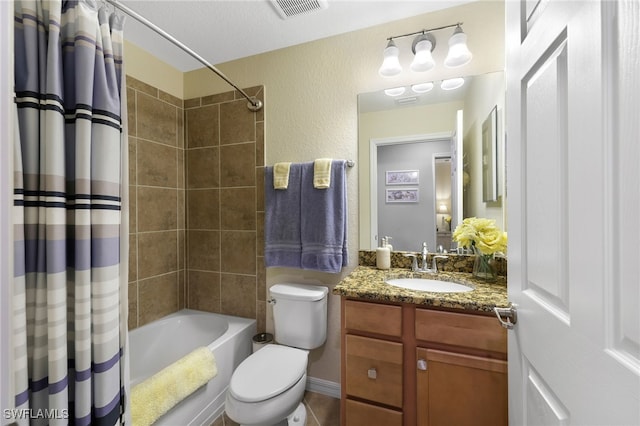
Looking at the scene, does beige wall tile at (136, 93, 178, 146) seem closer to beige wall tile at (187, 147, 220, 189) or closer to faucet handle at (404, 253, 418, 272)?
beige wall tile at (187, 147, 220, 189)

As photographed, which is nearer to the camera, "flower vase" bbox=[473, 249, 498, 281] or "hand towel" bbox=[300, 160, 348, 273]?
"flower vase" bbox=[473, 249, 498, 281]

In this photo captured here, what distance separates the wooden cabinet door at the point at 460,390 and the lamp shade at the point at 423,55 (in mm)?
1477

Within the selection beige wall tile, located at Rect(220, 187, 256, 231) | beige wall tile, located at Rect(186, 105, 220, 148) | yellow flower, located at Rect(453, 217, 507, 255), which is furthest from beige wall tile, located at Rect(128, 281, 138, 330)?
yellow flower, located at Rect(453, 217, 507, 255)

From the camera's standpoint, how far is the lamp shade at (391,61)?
5.15 ft

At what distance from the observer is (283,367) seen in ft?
4.65

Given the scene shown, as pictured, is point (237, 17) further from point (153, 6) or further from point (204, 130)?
point (204, 130)

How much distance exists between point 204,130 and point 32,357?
1859 millimetres

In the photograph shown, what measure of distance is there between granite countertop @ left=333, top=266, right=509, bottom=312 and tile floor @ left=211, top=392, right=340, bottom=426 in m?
0.91

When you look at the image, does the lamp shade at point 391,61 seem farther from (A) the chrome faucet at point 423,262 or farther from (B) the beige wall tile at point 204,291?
(B) the beige wall tile at point 204,291

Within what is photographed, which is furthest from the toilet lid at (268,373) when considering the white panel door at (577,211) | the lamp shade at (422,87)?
the lamp shade at (422,87)

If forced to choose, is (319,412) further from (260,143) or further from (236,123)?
(236,123)

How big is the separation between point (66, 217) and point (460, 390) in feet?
4.85

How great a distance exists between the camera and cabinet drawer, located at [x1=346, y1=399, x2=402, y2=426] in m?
1.21

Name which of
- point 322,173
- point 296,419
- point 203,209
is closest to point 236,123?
point 203,209
